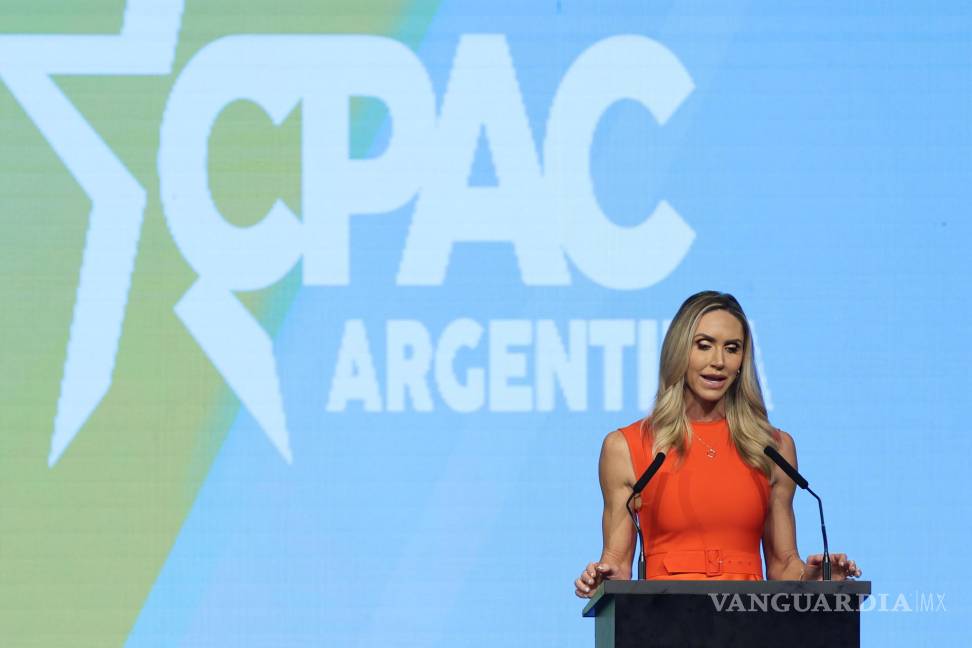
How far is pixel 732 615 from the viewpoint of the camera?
209 cm

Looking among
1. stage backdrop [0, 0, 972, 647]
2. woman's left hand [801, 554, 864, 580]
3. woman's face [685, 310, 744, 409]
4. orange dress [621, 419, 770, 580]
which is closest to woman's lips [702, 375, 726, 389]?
woman's face [685, 310, 744, 409]

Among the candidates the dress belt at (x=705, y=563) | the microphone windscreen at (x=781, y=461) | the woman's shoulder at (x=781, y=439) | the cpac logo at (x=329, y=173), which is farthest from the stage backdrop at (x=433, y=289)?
the microphone windscreen at (x=781, y=461)

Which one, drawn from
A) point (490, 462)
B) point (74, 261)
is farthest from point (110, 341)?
point (490, 462)

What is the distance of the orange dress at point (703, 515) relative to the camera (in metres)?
2.54

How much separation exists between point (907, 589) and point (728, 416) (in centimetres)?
142

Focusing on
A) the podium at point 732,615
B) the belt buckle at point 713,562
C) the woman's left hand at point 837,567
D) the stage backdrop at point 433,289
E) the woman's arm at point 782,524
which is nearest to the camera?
the podium at point 732,615

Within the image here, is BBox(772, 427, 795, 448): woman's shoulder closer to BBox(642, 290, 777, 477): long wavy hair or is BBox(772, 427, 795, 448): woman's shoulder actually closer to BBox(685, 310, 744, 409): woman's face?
BBox(642, 290, 777, 477): long wavy hair

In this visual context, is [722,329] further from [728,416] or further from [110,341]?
[110,341]

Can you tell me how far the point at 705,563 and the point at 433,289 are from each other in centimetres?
152

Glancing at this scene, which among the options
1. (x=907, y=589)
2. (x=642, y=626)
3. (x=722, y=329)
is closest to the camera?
(x=642, y=626)

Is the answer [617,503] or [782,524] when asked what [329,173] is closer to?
[617,503]

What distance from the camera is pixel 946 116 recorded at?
3.91 m

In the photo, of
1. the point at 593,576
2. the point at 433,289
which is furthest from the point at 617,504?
the point at 433,289

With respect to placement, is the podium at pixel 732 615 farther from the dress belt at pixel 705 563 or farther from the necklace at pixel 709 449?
the necklace at pixel 709 449
